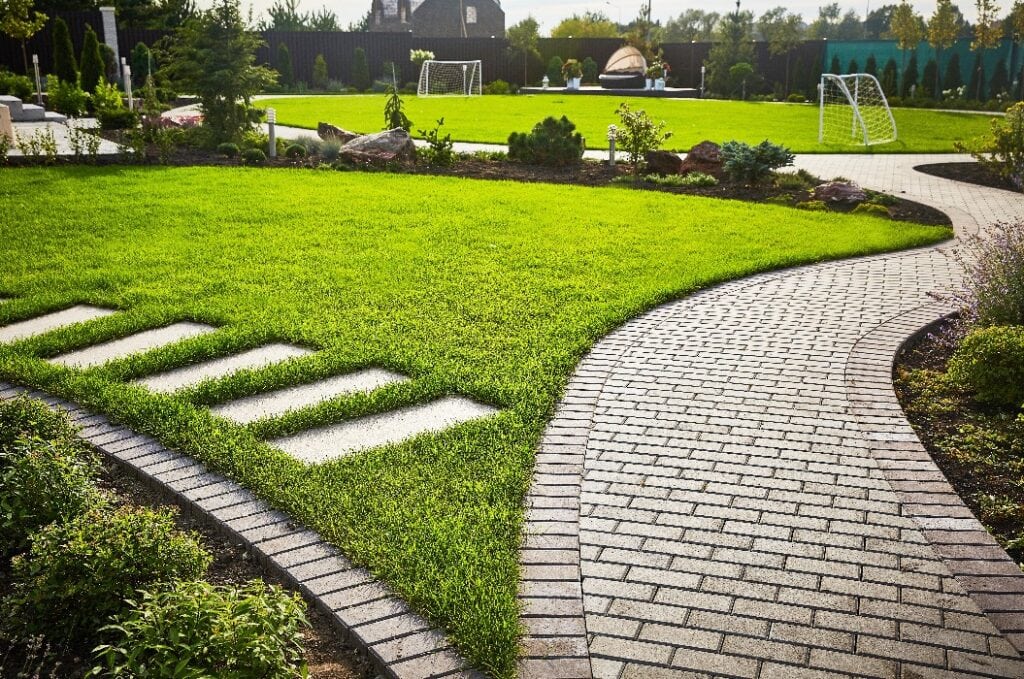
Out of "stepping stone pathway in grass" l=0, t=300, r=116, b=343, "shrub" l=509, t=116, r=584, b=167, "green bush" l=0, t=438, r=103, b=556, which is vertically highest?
"shrub" l=509, t=116, r=584, b=167

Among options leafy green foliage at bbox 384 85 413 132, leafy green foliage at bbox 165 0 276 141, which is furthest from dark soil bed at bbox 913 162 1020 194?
leafy green foliage at bbox 165 0 276 141

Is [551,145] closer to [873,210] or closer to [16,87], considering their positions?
[873,210]

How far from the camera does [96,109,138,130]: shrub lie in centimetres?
1745

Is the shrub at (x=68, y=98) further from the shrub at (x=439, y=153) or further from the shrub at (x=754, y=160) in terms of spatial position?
the shrub at (x=754, y=160)

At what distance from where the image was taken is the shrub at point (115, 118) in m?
17.5

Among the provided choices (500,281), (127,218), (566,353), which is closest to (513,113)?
(127,218)

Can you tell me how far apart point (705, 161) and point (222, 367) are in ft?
30.5

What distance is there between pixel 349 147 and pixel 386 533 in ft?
38.0

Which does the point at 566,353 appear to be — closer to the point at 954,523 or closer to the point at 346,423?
the point at 346,423

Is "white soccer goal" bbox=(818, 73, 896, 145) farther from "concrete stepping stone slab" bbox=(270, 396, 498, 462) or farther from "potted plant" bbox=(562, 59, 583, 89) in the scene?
"concrete stepping stone slab" bbox=(270, 396, 498, 462)

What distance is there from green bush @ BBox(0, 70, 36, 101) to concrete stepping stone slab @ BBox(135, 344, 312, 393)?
20.0m

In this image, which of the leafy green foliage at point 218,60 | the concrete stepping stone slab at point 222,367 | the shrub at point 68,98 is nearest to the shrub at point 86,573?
the concrete stepping stone slab at point 222,367

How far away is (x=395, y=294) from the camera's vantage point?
6.69 metres

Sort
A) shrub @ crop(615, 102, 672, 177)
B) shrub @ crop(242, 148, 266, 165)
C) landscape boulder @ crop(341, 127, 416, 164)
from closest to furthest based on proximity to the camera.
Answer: shrub @ crop(615, 102, 672, 177) < landscape boulder @ crop(341, 127, 416, 164) < shrub @ crop(242, 148, 266, 165)
